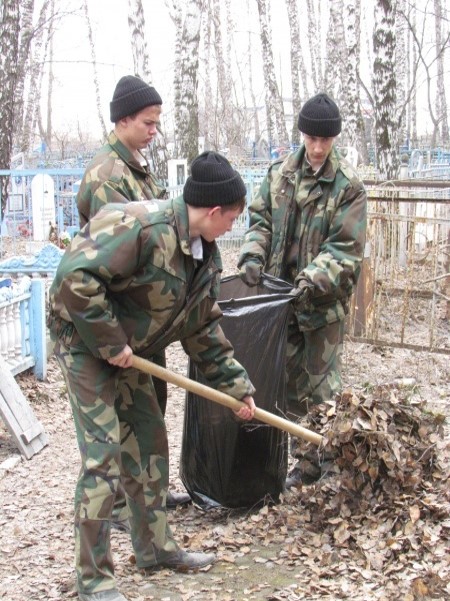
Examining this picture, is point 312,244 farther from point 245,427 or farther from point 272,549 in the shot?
point 272,549

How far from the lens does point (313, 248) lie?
4465 millimetres

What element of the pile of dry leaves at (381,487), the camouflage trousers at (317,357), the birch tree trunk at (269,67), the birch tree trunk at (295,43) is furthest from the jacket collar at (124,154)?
the birch tree trunk at (295,43)

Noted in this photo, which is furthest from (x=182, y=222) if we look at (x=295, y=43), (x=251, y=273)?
(x=295, y=43)

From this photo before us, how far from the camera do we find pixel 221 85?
3081cm

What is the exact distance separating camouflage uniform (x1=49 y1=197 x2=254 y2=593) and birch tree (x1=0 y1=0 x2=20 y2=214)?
30.2ft

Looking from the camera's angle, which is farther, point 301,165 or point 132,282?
point 301,165

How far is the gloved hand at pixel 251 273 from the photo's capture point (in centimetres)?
435

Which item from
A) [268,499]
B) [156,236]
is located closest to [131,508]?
[268,499]

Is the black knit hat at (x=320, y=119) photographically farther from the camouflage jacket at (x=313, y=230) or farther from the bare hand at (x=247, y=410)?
the bare hand at (x=247, y=410)

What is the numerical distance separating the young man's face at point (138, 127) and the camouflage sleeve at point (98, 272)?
99 cm

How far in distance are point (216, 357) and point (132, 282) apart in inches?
23.5

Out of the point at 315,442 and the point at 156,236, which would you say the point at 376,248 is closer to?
the point at 315,442

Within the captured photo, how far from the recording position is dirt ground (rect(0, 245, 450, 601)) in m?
3.33

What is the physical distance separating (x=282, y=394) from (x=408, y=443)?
0.64 metres
